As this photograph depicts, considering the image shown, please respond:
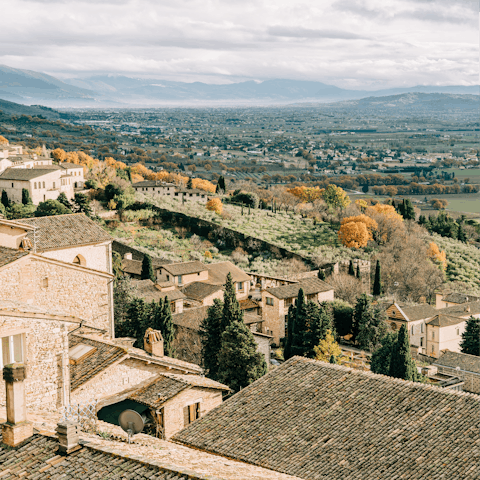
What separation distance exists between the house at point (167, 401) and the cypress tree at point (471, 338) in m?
26.1

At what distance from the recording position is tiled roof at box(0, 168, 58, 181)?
151ft

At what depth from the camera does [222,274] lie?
133 ft

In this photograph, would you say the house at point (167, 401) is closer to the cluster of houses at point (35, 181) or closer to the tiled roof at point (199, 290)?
the tiled roof at point (199, 290)

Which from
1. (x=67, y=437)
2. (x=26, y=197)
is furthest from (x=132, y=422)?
(x=26, y=197)

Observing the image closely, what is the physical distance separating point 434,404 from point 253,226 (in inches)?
1810

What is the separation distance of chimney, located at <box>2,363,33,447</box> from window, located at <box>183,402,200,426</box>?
243 inches

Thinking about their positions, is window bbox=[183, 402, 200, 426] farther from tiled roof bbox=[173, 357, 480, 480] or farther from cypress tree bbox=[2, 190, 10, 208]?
cypress tree bbox=[2, 190, 10, 208]

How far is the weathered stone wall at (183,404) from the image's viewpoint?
505 inches

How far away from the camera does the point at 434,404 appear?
1154 centimetres

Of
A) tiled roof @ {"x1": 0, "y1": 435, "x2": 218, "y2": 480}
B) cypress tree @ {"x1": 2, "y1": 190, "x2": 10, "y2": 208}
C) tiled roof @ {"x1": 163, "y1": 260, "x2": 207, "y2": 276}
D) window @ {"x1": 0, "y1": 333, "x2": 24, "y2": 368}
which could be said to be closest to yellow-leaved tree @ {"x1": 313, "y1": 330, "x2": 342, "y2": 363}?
tiled roof @ {"x1": 163, "y1": 260, "x2": 207, "y2": 276}

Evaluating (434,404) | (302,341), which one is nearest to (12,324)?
(434,404)

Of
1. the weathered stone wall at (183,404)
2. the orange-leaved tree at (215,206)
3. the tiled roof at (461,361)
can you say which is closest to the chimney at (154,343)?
the weathered stone wall at (183,404)

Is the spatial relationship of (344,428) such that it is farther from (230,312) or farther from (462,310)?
(462,310)

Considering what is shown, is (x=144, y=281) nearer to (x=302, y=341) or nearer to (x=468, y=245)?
(x=302, y=341)
